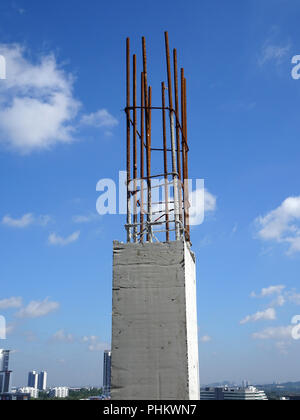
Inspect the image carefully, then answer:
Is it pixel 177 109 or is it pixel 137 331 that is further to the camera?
pixel 177 109

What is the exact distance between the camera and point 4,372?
167 meters

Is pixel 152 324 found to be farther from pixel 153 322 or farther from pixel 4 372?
pixel 4 372

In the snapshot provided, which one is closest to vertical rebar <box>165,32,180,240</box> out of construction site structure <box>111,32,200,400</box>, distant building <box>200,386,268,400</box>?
construction site structure <box>111,32,200,400</box>

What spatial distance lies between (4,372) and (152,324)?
181 metres

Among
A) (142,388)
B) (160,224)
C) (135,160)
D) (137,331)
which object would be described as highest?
(135,160)

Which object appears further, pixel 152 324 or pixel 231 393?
pixel 231 393

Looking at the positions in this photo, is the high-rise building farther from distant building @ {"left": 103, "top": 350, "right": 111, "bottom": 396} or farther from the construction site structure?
the construction site structure

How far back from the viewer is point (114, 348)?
812 cm

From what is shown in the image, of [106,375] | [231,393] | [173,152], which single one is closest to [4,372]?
[106,375]

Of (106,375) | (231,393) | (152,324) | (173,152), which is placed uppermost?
(173,152)

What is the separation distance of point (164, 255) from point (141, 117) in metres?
4.39
